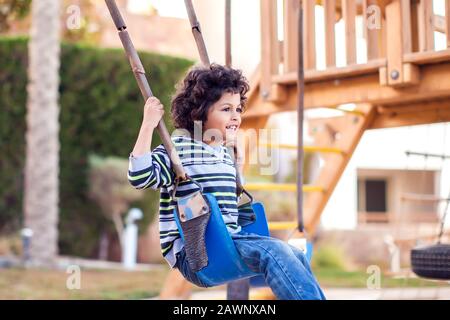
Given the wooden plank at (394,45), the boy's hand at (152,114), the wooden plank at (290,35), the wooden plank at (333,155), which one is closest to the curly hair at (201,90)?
the boy's hand at (152,114)

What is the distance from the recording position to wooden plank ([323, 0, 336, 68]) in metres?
4.04

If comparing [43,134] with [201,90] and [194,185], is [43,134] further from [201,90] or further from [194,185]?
[194,185]

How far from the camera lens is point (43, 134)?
28.4ft

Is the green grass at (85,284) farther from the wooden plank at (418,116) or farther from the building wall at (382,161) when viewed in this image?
the building wall at (382,161)

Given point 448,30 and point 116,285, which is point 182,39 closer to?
point 116,285

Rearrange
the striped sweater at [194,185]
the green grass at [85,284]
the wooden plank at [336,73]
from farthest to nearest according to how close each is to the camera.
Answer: the green grass at [85,284] → the wooden plank at [336,73] → the striped sweater at [194,185]

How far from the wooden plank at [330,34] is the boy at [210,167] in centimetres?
137

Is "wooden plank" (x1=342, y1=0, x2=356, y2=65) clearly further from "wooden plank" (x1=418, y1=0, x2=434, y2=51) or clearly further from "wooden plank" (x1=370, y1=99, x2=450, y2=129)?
"wooden plank" (x1=370, y1=99, x2=450, y2=129)

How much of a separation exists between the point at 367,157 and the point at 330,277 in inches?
Result: 274

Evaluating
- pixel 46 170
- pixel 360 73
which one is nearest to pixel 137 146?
pixel 360 73

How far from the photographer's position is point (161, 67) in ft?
33.9

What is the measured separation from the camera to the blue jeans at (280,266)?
229 centimetres

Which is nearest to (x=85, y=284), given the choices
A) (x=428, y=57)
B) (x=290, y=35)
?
(x=290, y=35)

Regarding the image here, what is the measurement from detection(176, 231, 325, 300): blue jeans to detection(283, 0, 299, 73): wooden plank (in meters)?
1.96
